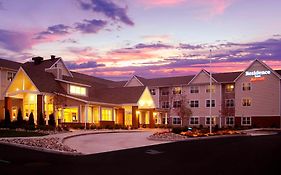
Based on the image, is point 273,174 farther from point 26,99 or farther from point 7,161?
point 26,99

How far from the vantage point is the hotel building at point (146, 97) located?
147ft

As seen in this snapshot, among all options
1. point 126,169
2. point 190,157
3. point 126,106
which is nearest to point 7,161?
point 126,169

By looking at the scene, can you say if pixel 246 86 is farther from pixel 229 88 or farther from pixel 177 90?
pixel 177 90

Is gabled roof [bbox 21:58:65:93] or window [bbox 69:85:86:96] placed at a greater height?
gabled roof [bbox 21:58:65:93]

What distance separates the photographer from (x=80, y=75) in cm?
7269

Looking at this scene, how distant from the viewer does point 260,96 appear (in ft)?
201

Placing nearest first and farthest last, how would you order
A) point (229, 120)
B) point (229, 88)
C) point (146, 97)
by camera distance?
1. point (146, 97)
2. point (229, 120)
3. point (229, 88)

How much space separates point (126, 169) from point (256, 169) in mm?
4731

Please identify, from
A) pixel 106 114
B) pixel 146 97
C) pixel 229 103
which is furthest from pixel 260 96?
pixel 106 114

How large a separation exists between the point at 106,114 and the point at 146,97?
304 inches

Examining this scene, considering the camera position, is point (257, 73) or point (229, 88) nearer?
point (257, 73)

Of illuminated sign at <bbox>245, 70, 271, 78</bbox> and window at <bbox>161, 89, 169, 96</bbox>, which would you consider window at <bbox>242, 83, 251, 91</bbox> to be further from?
window at <bbox>161, 89, 169, 96</bbox>

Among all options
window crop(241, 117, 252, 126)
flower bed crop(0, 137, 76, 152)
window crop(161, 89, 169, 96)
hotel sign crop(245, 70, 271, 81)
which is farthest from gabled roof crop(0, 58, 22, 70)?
window crop(241, 117, 252, 126)

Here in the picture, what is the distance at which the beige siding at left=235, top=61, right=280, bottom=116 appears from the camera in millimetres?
60156
